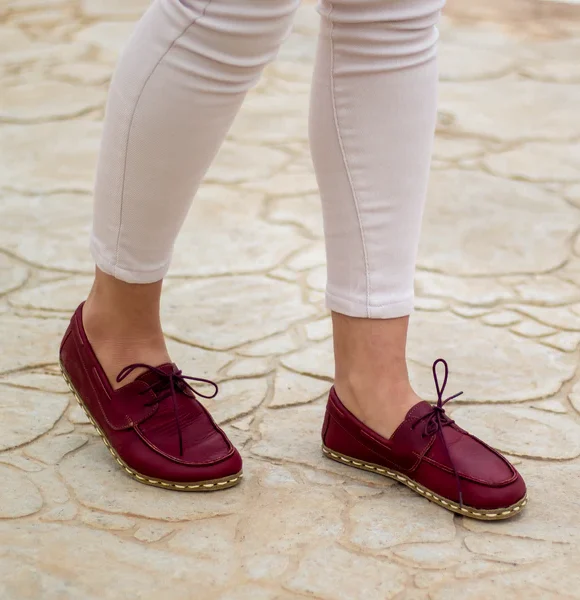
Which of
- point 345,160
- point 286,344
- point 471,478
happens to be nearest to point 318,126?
Result: point 345,160

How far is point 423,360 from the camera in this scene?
60.7 inches

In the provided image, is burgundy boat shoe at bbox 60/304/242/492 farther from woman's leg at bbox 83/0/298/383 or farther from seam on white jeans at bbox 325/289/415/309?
seam on white jeans at bbox 325/289/415/309

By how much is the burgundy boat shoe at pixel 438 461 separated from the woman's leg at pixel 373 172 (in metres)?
Answer: 0.02

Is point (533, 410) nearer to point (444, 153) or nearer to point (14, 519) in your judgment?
point (14, 519)

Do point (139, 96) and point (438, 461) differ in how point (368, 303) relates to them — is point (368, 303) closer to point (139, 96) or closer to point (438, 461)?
point (438, 461)

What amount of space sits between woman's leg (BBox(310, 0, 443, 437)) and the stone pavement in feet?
0.50

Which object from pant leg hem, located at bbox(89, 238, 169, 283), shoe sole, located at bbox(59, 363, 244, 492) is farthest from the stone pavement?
pant leg hem, located at bbox(89, 238, 169, 283)

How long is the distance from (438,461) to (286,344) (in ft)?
1.73

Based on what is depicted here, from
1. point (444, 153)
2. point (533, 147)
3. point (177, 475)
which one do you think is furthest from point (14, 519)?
point (533, 147)

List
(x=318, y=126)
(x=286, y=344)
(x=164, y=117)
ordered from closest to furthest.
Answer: (x=164, y=117)
(x=318, y=126)
(x=286, y=344)

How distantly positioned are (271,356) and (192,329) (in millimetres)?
162

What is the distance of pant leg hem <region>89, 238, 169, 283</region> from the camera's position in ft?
3.48

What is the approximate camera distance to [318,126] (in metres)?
1.08

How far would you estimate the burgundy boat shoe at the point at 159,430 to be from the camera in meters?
1.10
